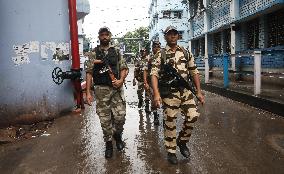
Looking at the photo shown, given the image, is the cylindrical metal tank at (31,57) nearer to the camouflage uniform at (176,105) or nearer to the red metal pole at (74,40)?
the red metal pole at (74,40)

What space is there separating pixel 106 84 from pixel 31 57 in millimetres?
3466

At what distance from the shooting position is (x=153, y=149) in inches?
189

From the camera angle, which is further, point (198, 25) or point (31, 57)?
point (198, 25)

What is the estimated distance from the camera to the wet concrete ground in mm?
3965

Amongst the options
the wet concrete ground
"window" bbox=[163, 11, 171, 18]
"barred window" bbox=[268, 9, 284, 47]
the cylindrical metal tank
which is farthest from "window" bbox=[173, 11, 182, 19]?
the wet concrete ground

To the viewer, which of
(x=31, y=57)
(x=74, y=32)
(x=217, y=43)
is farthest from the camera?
(x=217, y=43)

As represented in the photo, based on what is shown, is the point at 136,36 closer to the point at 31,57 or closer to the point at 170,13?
the point at 170,13

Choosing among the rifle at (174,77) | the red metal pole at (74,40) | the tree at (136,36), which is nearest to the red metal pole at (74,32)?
the red metal pole at (74,40)

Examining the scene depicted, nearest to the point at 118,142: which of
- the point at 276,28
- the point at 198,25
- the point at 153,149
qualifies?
the point at 153,149

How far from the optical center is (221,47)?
19062 mm

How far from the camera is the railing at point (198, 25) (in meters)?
22.3

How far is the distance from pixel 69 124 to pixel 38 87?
123 centimetres

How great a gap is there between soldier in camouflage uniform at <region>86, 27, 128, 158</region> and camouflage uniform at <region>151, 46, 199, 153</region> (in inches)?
30.3

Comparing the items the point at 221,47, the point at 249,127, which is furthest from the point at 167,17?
the point at 249,127
